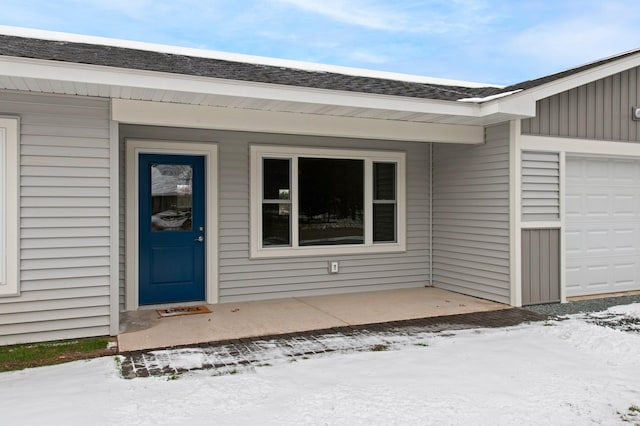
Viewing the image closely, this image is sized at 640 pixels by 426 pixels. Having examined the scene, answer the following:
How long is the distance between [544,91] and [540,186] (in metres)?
1.19

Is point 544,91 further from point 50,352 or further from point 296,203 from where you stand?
point 50,352

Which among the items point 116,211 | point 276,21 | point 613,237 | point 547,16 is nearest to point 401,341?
point 116,211

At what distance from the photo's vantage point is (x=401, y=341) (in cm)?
476

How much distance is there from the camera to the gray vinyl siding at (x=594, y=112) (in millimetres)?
6416

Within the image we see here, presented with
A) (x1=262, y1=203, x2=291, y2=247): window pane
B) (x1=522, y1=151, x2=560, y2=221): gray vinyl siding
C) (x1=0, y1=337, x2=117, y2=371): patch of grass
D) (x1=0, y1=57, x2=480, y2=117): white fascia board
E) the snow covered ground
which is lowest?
the snow covered ground

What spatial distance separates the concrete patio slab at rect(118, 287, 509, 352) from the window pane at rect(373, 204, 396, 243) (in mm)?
813

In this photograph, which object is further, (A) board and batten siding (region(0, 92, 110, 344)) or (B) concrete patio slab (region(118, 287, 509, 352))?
(B) concrete patio slab (region(118, 287, 509, 352))

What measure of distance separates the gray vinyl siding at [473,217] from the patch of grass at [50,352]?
4588 mm

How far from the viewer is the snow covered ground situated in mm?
3094

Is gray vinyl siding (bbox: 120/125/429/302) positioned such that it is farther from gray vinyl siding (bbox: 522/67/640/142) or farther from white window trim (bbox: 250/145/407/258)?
gray vinyl siding (bbox: 522/67/640/142)

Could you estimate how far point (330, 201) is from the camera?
716 centimetres

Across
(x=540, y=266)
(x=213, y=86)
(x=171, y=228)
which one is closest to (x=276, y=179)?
(x=171, y=228)

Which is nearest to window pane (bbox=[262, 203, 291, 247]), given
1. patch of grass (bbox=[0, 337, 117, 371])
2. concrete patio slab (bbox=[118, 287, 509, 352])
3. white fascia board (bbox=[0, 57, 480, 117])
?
concrete patio slab (bbox=[118, 287, 509, 352])

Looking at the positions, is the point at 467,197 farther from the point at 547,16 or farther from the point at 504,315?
the point at 547,16
